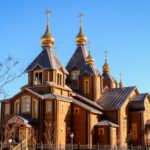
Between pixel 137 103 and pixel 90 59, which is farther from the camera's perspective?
pixel 90 59

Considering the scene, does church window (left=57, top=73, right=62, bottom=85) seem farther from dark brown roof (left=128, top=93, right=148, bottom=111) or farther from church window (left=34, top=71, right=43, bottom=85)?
dark brown roof (left=128, top=93, right=148, bottom=111)

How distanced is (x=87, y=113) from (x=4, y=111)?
890 centimetres

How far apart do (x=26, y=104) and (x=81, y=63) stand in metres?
10.3

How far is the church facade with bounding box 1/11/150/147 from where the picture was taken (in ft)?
112

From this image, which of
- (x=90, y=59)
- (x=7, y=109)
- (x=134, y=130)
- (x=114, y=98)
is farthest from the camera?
(x=90, y=59)

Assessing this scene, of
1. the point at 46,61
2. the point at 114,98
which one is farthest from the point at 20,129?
the point at 114,98

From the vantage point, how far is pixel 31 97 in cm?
3556

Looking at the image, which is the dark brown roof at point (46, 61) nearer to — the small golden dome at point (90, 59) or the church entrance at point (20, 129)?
the small golden dome at point (90, 59)

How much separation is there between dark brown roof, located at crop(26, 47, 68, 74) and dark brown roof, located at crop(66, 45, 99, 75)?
4637 millimetres

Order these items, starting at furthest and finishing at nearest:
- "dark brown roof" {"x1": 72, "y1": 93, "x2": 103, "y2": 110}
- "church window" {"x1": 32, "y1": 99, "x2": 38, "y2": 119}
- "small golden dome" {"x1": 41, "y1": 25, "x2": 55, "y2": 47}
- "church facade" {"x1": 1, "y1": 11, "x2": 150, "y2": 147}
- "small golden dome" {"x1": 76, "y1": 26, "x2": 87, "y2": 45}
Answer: "small golden dome" {"x1": 76, "y1": 26, "x2": 87, "y2": 45}, "small golden dome" {"x1": 41, "y1": 25, "x2": 55, "y2": 47}, "dark brown roof" {"x1": 72, "y1": 93, "x2": 103, "y2": 110}, "church window" {"x1": 32, "y1": 99, "x2": 38, "y2": 119}, "church facade" {"x1": 1, "y1": 11, "x2": 150, "y2": 147}

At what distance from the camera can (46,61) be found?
37.8 metres

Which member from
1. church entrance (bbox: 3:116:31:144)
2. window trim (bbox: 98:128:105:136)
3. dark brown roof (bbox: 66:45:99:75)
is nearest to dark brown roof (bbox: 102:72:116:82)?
dark brown roof (bbox: 66:45:99:75)

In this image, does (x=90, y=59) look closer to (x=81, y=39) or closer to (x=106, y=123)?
(x=81, y=39)

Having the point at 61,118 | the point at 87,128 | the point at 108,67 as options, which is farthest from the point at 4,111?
the point at 108,67
